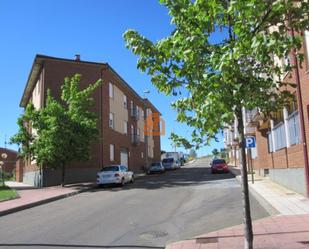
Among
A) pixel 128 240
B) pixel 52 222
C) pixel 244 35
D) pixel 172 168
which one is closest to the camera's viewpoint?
pixel 244 35

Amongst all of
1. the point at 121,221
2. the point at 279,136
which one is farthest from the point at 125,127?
the point at 121,221

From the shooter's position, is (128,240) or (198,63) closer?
(198,63)

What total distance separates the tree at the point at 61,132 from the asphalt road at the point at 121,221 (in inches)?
342

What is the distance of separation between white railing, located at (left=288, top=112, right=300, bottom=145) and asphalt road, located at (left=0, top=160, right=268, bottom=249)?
350 cm

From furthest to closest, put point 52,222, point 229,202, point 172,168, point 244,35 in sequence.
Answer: point 172,168 → point 229,202 → point 52,222 → point 244,35

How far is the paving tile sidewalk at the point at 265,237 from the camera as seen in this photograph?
25.9 ft

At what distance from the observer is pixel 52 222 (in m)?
12.8

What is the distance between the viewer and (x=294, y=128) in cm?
1769

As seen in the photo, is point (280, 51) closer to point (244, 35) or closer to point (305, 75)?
point (244, 35)

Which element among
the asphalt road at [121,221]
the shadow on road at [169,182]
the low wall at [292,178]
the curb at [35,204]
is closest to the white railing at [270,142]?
the low wall at [292,178]

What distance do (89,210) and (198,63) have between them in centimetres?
1048

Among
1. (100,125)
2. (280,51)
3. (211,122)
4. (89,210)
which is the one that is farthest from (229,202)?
(100,125)

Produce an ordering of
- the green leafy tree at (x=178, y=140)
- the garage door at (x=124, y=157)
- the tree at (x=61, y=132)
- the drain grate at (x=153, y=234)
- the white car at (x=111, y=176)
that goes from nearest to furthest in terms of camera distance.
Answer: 1. the green leafy tree at (x=178, y=140)
2. the drain grate at (x=153, y=234)
3. the tree at (x=61, y=132)
4. the white car at (x=111, y=176)
5. the garage door at (x=124, y=157)

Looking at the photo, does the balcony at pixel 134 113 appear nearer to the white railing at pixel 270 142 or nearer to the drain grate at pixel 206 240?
the white railing at pixel 270 142
